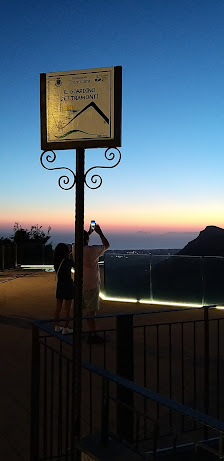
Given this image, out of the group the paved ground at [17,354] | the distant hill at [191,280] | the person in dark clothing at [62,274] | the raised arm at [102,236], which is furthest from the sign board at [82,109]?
the distant hill at [191,280]

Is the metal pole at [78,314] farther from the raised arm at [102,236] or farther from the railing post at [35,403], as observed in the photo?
the raised arm at [102,236]

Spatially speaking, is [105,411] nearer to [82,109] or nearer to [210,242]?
[82,109]

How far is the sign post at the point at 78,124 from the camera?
2805mm

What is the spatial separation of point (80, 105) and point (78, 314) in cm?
116

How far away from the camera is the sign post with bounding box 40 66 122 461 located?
9.20 ft

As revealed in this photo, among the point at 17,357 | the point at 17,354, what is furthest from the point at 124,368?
the point at 17,354

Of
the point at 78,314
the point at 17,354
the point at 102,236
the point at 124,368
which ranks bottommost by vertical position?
the point at 17,354

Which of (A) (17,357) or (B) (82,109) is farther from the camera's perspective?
(A) (17,357)

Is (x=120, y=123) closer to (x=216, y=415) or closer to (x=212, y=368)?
(x=216, y=415)

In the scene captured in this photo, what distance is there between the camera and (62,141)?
2895 mm

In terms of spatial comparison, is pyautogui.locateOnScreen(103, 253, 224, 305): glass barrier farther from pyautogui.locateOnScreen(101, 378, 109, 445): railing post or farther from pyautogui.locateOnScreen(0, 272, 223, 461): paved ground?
pyautogui.locateOnScreen(101, 378, 109, 445): railing post

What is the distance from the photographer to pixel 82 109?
2840 mm

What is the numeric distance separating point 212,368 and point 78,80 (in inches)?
175

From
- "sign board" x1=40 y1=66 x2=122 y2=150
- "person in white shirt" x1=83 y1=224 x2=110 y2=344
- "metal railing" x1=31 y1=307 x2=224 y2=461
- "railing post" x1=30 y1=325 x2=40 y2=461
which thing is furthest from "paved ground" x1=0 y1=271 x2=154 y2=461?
"sign board" x1=40 y1=66 x2=122 y2=150
